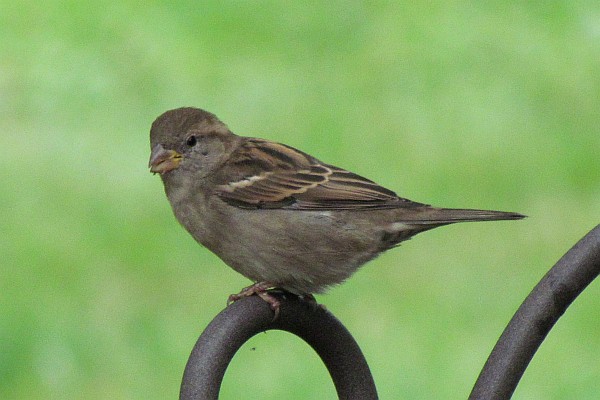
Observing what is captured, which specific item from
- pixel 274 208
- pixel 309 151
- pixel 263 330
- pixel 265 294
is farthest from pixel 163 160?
pixel 309 151

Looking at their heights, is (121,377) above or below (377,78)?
below

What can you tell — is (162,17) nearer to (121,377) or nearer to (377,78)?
(377,78)

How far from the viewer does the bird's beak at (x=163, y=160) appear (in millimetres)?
3512

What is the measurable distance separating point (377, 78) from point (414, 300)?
2.00m

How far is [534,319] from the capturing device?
2281 millimetres

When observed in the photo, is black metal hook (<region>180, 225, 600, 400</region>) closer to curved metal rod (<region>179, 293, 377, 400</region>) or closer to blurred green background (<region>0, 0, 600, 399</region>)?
curved metal rod (<region>179, 293, 377, 400</region>)

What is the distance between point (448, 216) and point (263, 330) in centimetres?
94

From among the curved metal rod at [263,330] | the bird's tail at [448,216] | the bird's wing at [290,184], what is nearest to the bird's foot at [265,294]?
the curved metal rod at [263,330]

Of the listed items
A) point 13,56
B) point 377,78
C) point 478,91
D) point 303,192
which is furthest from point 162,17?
point 303,192

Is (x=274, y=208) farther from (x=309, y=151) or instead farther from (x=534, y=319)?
(x=309, y=151)

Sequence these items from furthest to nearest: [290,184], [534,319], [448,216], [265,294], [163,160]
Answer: [290,184] < [163,160] < [448,216] < [265,294] < [534,319]

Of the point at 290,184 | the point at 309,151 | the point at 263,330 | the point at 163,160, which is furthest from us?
the point at 309,151

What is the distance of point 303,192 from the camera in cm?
362

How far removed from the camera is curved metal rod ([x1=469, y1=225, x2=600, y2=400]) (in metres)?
2.27
